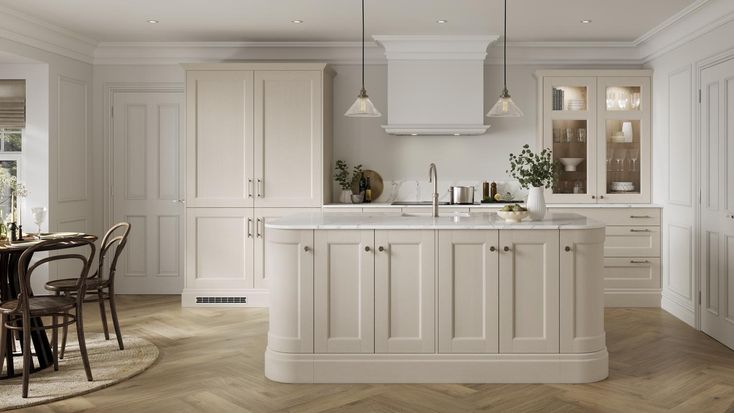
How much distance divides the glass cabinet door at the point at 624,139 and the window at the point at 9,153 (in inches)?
207

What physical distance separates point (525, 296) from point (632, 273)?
275 centimetres

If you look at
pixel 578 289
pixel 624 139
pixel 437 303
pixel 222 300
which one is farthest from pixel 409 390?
pixel 624 139

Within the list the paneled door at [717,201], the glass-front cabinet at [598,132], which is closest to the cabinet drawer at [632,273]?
the glass-front cabinet at [598,132]

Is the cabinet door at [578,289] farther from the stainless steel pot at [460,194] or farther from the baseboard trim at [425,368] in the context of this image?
the stainless steel pot at [460,194]

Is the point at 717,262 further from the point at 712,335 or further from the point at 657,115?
the point at 657,115

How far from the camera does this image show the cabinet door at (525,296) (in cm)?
389

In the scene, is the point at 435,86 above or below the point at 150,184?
above

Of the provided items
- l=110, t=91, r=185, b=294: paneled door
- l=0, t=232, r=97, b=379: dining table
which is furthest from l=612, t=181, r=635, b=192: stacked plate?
l=0, t=232, r=97, b=379: dining table

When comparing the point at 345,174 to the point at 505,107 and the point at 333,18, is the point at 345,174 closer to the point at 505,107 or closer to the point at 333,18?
the point at 333,18

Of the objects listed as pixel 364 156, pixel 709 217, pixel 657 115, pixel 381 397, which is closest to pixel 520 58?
pixel 657 115

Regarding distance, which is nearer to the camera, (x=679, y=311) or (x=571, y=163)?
(x=679, y=311)

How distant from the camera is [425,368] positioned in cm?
391

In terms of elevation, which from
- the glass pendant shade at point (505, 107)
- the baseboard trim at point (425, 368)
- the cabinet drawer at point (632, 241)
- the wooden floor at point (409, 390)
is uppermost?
the glass pendant shade at point (505, 107)

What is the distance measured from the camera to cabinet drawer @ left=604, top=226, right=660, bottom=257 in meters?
6.15
